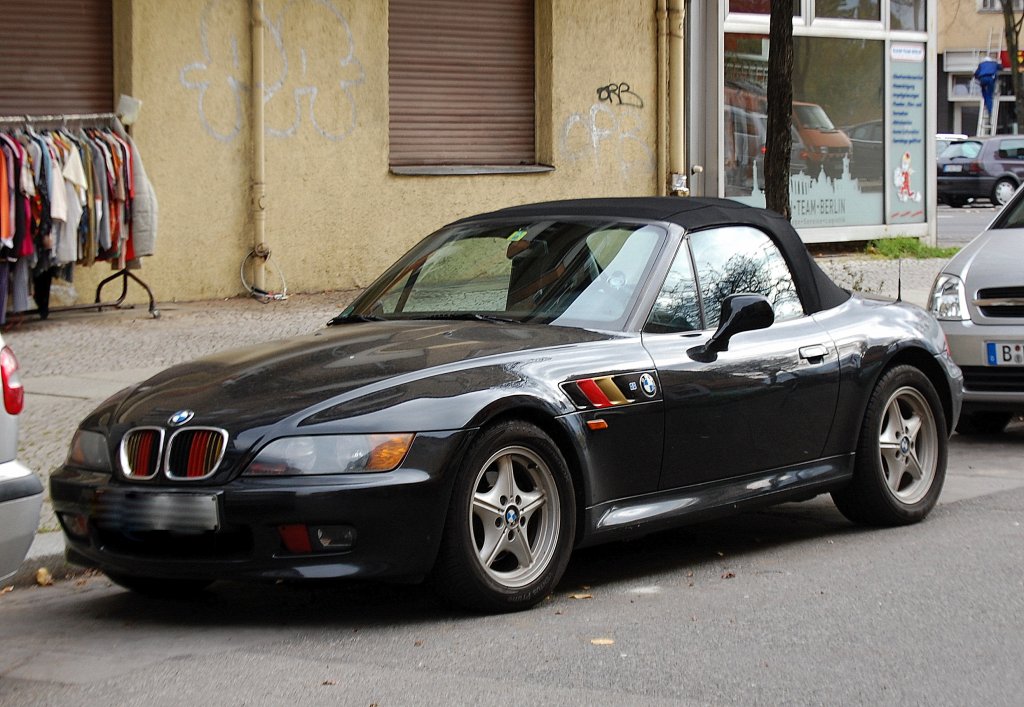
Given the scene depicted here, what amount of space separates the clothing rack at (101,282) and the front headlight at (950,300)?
630 cm

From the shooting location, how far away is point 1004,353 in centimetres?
893

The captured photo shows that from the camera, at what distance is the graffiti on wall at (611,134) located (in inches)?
646

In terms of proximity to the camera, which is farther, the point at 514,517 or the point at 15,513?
the point at 514,517

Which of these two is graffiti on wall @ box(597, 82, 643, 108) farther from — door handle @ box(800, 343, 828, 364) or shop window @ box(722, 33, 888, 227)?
door handle @ box(800, 343, 828, 364)

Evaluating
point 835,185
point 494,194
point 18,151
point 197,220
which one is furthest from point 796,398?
point 835,185

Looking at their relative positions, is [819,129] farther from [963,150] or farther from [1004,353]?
[963,150]

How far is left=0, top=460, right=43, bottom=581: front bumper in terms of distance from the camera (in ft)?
14.3

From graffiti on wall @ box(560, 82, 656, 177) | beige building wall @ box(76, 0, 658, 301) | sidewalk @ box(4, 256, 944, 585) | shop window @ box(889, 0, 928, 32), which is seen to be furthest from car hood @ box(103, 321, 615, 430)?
shop window @ box(889, 0, 928, 32)

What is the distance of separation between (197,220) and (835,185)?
907cm

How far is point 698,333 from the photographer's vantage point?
19.8 feet

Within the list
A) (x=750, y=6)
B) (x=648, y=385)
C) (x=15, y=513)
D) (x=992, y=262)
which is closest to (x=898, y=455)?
(x=648, y=385)

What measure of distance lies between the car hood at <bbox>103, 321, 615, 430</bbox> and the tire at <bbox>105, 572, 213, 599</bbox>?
613mm

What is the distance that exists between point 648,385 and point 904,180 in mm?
15589

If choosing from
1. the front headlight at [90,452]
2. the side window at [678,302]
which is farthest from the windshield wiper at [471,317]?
the front headlight at [90,452]
